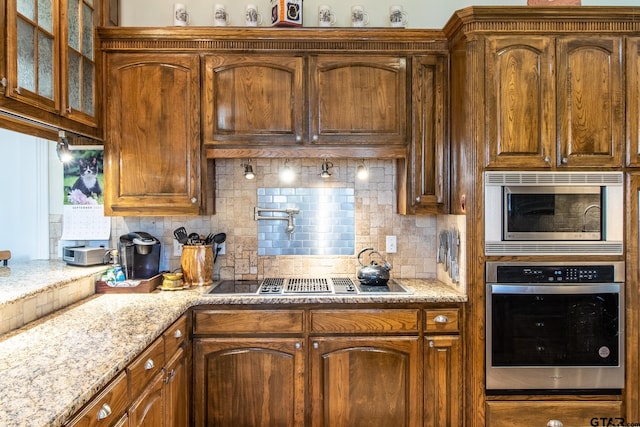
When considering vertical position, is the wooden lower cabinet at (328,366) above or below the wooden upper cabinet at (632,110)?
below

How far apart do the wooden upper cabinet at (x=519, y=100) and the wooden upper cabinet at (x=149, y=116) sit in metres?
1.64

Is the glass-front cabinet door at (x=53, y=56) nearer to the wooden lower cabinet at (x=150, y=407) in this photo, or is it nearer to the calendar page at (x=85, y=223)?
the calendar page at (x=85, y=223)

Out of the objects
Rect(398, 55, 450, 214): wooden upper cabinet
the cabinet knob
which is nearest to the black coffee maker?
the cabinet knob

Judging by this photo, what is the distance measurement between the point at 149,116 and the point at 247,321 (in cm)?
131

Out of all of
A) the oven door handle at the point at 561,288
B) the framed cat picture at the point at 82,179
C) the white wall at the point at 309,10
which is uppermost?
the white wall at the point at 309,10

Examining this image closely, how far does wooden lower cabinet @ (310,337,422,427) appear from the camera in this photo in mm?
2240

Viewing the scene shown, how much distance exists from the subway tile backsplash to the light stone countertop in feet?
1.95

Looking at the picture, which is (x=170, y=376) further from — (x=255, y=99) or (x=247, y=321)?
(x=255, y=99)

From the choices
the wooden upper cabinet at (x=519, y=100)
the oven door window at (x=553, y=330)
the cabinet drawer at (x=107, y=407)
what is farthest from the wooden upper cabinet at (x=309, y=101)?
the cabinet drawer at (x=107, y=407)

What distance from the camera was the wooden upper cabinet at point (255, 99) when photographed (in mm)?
2436

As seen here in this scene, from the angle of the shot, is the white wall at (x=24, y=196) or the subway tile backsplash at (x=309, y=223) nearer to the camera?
the white wall at (x=24, y=196)

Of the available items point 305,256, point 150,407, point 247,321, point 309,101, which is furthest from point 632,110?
point 150,407

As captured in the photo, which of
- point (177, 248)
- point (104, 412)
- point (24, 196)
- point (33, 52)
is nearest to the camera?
point (104, 412)

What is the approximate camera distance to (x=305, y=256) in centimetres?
280
